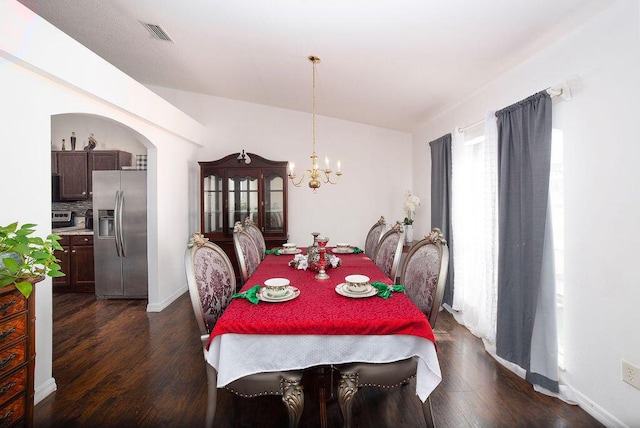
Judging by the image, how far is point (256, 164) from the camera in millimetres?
4523

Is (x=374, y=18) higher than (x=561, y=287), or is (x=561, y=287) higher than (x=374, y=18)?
(x=374, y=18)

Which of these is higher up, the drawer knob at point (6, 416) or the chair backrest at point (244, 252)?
the chair backrest at point (244, 252)

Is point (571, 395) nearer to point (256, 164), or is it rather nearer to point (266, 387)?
point (266, 387)

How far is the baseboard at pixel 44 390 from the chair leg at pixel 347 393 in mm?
1928

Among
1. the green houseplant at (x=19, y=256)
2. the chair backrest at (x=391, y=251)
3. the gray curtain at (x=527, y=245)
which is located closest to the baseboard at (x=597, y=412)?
the gray curtain at (x=527, y=245)

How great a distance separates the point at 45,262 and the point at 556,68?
3165 millimetres

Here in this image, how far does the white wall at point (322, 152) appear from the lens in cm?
493

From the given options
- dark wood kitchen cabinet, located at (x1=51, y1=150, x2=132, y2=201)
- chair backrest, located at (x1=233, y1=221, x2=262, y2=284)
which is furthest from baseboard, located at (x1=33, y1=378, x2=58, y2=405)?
dark wood kitchen cabinet, located at (x1=51, y1=150, x2=132, y2=201)

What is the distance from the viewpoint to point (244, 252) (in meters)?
2.77

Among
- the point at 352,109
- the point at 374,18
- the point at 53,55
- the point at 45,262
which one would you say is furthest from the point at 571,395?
the point at 53,55

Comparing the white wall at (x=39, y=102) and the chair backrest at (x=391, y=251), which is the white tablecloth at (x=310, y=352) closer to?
the chair backrest at (x=391, y=251)

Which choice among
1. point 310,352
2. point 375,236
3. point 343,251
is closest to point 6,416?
point 310,352

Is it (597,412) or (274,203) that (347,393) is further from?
(274,203)

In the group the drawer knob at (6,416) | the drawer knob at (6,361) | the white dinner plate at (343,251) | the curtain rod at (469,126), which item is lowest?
the drawer knob at (6,416)
